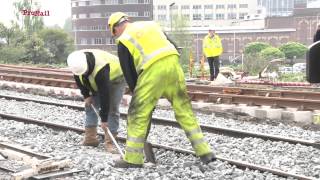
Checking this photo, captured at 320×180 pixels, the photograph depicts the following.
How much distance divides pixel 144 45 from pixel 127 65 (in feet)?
A: 0.96

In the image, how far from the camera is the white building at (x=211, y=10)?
371 ft

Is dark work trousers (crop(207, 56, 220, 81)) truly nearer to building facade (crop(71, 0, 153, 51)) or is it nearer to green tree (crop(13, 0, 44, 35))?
green tree (crop(13, 0, 44, 35))

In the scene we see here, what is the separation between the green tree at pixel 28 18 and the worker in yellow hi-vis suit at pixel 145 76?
149ft

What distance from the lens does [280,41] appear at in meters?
84.3

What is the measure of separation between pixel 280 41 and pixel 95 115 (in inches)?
3148

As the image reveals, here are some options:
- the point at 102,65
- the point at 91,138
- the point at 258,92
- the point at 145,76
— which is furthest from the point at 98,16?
the point at 145,76

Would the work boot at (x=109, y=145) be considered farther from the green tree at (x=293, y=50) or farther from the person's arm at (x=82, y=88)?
the green tree at (x=293, y=50)

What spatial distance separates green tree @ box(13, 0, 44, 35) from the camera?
52.9 meters

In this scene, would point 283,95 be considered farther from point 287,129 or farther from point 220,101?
point 287,129

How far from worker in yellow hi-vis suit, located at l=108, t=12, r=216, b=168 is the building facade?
79340 mm

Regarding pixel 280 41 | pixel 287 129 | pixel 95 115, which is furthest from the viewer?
pixel 280 41

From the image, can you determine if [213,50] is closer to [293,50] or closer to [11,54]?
[11,54]

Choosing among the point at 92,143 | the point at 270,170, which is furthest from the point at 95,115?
the point at 270,170

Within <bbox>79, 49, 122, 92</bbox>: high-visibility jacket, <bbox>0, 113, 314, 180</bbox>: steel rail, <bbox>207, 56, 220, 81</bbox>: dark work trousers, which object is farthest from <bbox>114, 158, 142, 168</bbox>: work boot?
<bbox>207, 56, 220, 81</bbox>: dark work trousers
